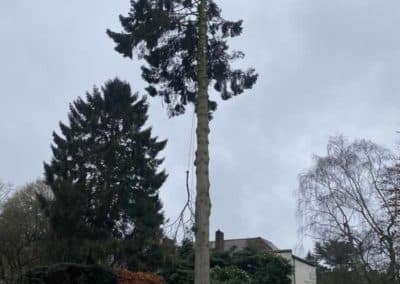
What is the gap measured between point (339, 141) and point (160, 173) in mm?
11777

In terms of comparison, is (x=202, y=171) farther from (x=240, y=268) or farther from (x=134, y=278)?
(x=240, y=268)

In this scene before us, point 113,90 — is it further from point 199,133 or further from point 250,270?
point 199,133

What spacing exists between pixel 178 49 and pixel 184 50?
151 mm

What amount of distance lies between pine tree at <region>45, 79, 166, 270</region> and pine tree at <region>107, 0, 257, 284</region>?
1905 cm

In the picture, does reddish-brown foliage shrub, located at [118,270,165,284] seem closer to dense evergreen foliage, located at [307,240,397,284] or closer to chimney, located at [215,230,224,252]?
chimney, located at [215,230,224,252]

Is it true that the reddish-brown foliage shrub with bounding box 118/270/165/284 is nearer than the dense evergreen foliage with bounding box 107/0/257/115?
No

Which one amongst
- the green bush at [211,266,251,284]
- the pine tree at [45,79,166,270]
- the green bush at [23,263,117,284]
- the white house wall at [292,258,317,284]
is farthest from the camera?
the white house wall at [292,258,317,284]

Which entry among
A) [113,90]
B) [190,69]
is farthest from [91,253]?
[190,69]

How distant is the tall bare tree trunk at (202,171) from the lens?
11281 mm

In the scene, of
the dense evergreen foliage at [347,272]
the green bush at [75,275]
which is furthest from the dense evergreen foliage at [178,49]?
the dense evergreen foliage at [347,272]

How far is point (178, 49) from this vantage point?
13.4 meters

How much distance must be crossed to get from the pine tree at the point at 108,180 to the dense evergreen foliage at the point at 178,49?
749 inches

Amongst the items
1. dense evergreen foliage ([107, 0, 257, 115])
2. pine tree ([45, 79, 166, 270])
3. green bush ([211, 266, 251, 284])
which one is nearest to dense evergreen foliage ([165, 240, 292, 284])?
green bush ([211, 266, 251, 284])

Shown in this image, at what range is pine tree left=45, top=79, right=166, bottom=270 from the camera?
3186 cm
